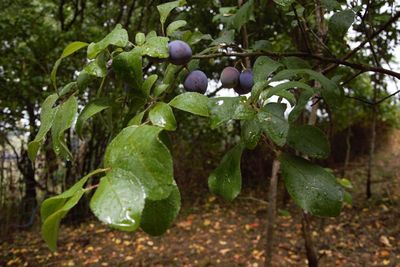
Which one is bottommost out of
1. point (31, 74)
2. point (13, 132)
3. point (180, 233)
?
point (180, 233)

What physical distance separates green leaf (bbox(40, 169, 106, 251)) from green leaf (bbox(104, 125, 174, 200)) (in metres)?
0.03

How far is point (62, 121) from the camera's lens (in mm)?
513

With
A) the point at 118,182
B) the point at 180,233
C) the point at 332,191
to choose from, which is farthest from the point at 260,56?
the point at 180,233

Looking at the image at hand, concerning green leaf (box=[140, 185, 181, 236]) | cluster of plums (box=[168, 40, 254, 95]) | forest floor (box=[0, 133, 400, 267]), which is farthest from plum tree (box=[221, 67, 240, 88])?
forest floor (box=[0, 133, 400, 267])

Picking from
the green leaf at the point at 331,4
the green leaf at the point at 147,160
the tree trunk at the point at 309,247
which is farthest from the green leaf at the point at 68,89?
the tree trunk at the point at 309,247

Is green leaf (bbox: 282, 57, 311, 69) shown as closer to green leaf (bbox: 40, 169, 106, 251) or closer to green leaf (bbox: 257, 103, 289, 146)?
green leaf (bbox: 257, 103, 289, 146)

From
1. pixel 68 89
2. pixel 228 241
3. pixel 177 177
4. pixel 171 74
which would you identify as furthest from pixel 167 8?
pixel 177 177

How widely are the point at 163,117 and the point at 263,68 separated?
0.68ft

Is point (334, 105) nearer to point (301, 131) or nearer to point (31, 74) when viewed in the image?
point (301, 131)

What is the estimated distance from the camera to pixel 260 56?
2.07 feet

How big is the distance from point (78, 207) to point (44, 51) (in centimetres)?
151

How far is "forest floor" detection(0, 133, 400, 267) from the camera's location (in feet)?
8.46

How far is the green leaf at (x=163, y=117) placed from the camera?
0.45 metres

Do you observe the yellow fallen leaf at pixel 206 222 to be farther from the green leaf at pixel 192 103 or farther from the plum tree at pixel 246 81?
the green leaf at pixel 192 103
